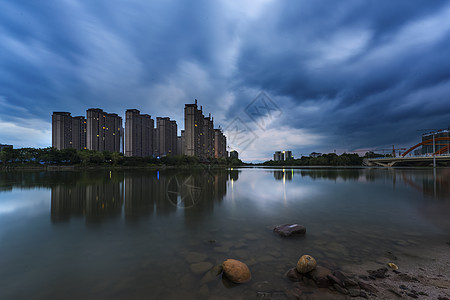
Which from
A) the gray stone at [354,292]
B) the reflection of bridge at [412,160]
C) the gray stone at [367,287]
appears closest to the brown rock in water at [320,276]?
the gray stone at [354,292]

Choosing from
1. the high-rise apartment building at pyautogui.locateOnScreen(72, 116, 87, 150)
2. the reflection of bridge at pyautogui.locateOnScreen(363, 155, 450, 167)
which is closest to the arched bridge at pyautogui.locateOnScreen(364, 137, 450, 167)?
the reflection of bridge at pyautogui.locateOnScreen(363, 155, 450, 167)

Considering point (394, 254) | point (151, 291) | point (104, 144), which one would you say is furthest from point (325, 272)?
point (104, 144)

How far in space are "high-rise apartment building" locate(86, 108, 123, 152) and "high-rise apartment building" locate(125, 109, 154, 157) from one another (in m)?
16.6

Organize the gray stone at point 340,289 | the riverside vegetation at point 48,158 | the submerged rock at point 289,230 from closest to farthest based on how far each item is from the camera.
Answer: the gray stone at point 340,289
the submerged rock at point 289,230
the riverside vegetation at point 48,158

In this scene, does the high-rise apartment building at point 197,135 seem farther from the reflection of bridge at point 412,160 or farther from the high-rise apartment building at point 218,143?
the reflection of bridge at point 412,160

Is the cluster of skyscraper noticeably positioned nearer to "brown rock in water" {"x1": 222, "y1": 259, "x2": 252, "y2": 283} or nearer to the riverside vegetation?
the riverside vegetation

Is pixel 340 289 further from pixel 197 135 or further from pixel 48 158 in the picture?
pixel 197 135

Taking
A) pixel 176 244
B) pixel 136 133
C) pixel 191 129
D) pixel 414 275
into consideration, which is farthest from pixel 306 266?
pixel 136 133

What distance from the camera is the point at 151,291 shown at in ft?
15.2

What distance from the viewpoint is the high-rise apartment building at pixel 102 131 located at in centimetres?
16000

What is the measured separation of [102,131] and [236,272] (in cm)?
20006

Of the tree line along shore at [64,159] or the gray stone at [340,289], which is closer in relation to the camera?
the gray stone at [340,289]

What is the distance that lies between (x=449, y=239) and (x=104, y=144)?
202524mm

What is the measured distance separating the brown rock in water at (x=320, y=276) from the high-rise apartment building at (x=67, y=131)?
20540 cm
